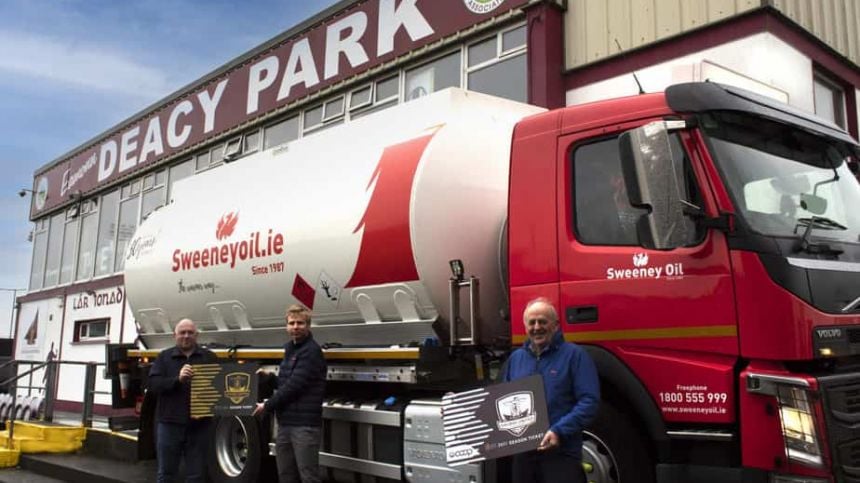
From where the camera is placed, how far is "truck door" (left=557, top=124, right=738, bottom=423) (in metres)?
4.17

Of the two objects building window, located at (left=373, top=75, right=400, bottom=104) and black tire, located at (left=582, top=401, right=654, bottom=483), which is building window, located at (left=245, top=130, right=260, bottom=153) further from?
black tire, located at (left=582, top=401, right=654, bottom=483)

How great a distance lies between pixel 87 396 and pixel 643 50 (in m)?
8.99

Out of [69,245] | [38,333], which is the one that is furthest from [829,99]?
[38,333]

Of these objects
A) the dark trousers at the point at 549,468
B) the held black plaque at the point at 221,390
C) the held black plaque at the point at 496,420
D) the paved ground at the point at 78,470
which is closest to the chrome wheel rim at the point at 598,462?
the dark trousers at the point at 549,468

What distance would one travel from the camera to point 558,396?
4.04 m

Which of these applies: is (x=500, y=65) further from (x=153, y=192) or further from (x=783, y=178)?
(x=153, y=192)

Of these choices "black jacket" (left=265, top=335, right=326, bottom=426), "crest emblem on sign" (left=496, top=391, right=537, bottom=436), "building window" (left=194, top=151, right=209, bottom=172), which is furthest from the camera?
"building window" (left=194, top=151, right=209, bottom=172)

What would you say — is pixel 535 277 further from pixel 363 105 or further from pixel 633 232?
pixel 363 105

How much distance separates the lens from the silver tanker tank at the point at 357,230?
561cm

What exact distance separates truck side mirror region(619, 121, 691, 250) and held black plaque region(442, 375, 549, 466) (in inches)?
42.1

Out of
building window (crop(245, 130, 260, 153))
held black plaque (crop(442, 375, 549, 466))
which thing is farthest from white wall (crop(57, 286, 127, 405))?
held black plaque (crop(442, 375, 549, 466))

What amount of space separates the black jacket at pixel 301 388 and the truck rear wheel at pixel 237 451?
1090 mm

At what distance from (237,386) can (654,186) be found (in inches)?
156

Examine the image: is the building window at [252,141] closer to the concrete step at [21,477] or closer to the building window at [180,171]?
the building window at [180,171]
